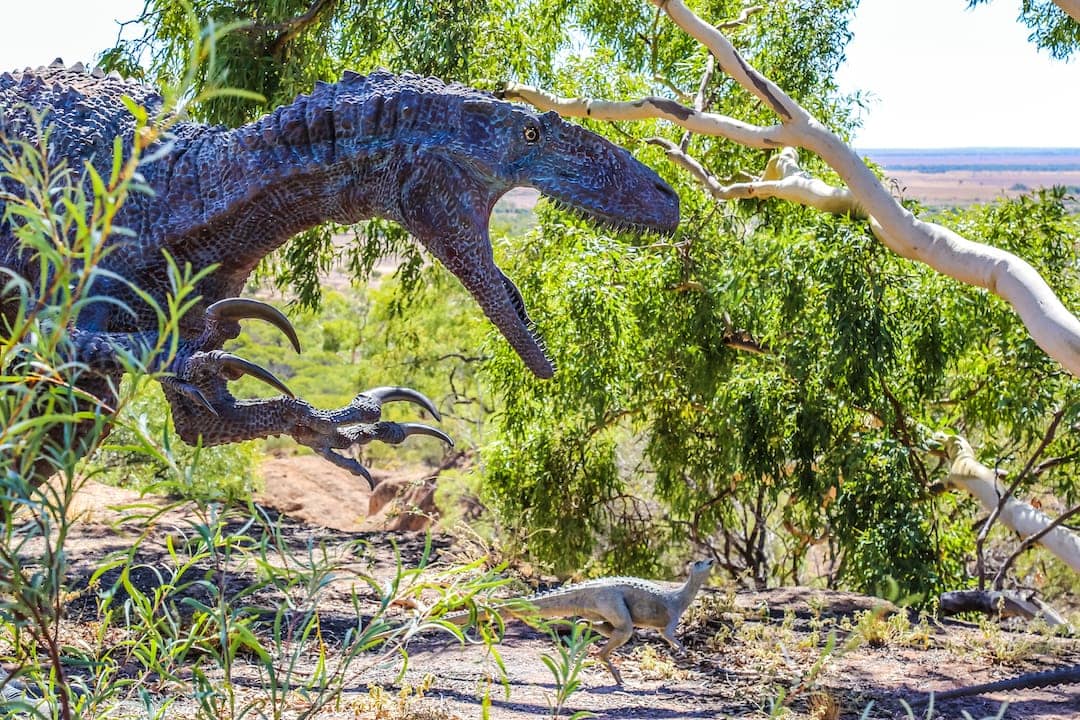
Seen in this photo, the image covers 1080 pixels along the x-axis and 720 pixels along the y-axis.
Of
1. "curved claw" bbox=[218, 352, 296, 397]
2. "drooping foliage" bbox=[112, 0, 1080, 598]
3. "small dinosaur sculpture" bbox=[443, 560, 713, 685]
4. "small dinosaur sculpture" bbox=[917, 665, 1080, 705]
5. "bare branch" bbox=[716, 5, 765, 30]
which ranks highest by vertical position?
"bare branch" bbox=[716, 5, 765, 30]

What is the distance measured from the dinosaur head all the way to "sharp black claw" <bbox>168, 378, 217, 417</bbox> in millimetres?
635

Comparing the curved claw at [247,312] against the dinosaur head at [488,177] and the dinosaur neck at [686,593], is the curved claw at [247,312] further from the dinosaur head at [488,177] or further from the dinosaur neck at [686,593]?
the dinosaur neck at [686,593]

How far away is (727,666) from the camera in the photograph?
4.51m

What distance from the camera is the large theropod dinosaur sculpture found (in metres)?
2.69

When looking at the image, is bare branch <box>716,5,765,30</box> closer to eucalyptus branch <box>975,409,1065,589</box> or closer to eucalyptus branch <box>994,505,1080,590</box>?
eucalyptus branch <box>975,409,1065,589</box>

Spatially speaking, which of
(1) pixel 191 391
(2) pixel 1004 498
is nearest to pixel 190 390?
(1) pixel 191 391

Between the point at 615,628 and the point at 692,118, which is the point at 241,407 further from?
the point at 692,118

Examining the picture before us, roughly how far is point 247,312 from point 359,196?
0.47 m

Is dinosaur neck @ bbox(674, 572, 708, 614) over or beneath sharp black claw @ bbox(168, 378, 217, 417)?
beneath

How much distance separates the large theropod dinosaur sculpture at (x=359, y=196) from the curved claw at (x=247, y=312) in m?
0.11

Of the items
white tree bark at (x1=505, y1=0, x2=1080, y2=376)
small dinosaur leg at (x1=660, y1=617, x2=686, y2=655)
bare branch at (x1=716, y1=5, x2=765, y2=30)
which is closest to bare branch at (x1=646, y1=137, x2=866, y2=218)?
white tree bark at (x1=505, y1=0, x2=1080, y2=376)

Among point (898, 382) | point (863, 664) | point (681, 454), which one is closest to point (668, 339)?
point (681, 454)

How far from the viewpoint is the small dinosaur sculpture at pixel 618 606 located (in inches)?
168

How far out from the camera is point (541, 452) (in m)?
8.39
